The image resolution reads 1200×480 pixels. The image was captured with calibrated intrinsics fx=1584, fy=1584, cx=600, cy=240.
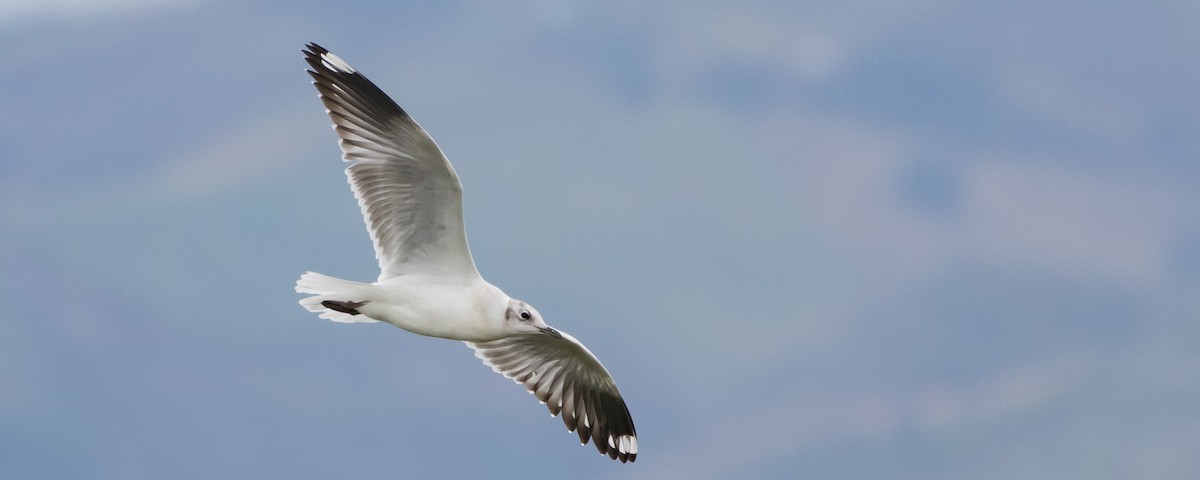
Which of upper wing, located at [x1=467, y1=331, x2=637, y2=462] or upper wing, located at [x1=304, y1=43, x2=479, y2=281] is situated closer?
upper wing, located at [x1=304, y1=43, x2=479, y2=281]

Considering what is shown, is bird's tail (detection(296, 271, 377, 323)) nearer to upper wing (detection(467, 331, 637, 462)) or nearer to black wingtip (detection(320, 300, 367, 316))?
black wingtip (detection(320, 300, 367, 316))

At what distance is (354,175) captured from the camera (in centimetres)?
851

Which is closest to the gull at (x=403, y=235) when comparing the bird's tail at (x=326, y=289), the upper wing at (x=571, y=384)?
the bird's tail at (x=326, y=289)

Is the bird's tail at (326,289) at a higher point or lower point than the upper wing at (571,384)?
lower

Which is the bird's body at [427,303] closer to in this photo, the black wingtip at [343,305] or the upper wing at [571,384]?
the black wingtip at [343,305]

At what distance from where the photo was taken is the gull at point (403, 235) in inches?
329

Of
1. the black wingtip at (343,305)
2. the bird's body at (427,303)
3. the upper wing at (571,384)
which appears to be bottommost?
the black wingtip at (343,305)

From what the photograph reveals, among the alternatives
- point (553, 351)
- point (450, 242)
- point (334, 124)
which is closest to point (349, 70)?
point (334, 124)

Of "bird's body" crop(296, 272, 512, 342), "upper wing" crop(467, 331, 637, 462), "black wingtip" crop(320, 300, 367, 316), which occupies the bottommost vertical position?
"black wingtip" crop(320, 300, 367, 316)

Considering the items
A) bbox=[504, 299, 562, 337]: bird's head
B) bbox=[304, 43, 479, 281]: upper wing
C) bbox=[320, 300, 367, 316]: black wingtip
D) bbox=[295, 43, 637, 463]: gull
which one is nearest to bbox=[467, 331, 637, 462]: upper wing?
bbox=[295, 43, 637, 463]: gull

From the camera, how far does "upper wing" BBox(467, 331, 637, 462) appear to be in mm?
9625

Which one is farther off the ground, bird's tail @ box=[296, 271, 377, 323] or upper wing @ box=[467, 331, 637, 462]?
upper wing @ box=[467, 331, 637, 462]

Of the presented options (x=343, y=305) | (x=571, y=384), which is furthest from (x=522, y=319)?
(x=571, y=384)

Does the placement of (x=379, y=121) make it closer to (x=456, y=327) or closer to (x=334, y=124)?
(x=334, y=124)
